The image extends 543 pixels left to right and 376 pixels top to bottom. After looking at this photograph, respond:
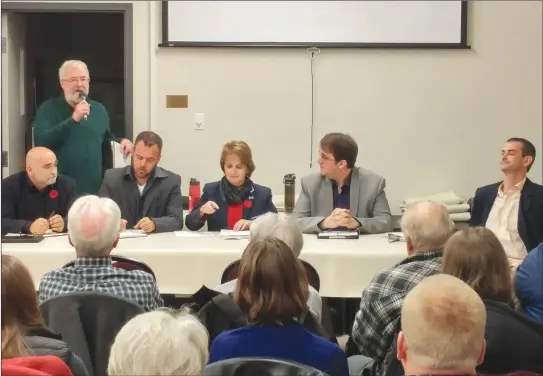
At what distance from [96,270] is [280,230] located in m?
0.68

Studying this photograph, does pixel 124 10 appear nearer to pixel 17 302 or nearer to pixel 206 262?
pixel 206 262

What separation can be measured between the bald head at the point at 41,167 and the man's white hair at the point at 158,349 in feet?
8.49

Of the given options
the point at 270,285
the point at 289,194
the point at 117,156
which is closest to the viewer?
the point at 270,285

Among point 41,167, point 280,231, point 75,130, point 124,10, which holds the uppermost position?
point 124,10

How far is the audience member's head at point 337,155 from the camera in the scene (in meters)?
4.30

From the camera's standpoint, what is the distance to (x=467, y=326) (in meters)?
1.70

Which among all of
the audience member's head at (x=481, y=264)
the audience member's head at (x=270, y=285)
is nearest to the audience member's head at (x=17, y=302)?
the audience member's head at (x=270, y=285)

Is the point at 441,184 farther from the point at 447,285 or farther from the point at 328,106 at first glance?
the point at 447,285

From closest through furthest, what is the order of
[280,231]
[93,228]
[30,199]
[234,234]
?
[93,228] < [280,231] < [234,234] < [30,199]

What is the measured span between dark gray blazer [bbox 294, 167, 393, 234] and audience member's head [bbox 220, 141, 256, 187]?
1.19 feet

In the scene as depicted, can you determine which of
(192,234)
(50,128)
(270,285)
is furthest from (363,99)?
(270,285)

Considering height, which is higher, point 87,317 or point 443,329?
point 443,329

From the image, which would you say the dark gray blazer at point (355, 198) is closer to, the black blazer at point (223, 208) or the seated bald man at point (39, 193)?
the black blazer at point (223, 208)

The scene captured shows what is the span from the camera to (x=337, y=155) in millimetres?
4320
